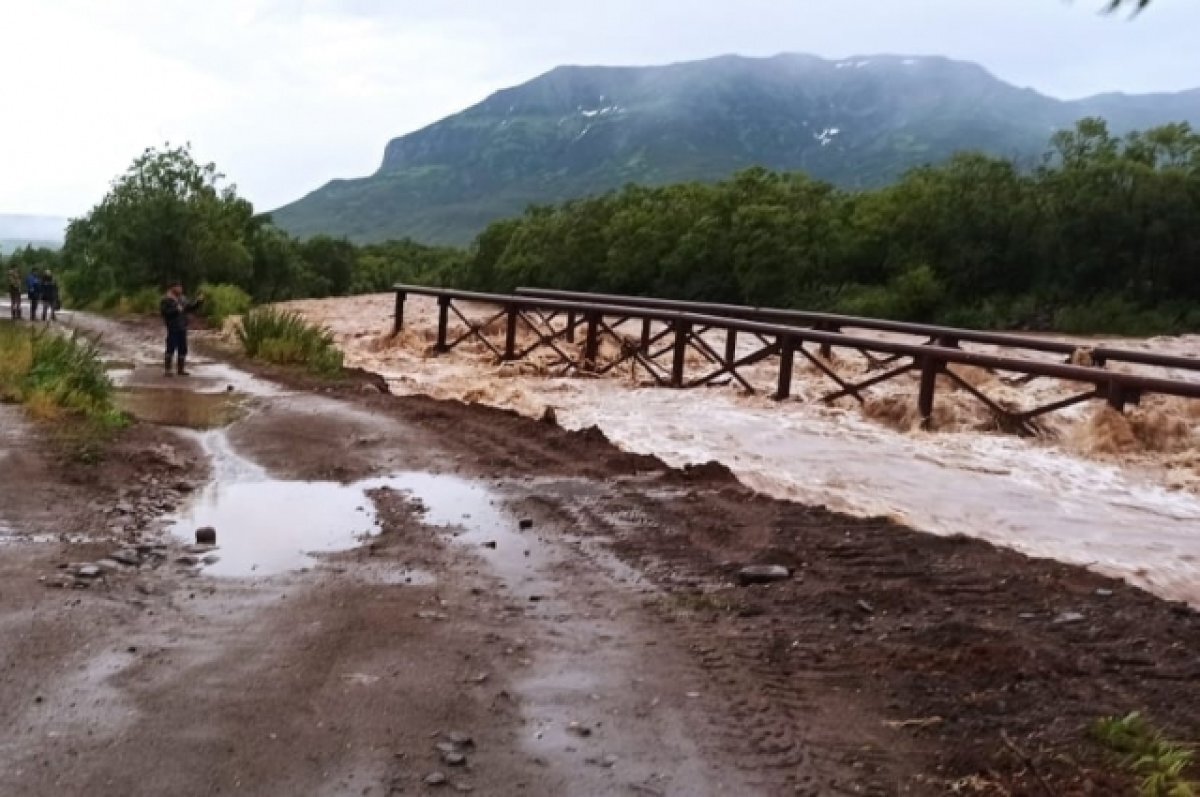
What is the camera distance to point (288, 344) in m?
20.2

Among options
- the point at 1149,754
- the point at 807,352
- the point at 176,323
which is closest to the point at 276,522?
the point at 1149,754

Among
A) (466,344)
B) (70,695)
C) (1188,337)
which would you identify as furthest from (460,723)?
(1188,337)

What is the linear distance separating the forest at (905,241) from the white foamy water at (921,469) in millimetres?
22442

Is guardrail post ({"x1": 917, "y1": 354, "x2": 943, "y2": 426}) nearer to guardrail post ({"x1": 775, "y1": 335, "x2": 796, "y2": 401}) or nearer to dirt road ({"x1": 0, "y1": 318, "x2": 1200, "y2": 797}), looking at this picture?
guardrail post ({"x1": 775, "y1": 335, "x2": 796, "y2": 401})

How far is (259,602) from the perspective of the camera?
6012 millimetres

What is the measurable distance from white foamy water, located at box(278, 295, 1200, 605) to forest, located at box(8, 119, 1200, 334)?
73.6 feet

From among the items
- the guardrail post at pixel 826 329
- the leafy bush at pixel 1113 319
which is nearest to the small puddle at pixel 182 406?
the guardrail post at pixel 826 329

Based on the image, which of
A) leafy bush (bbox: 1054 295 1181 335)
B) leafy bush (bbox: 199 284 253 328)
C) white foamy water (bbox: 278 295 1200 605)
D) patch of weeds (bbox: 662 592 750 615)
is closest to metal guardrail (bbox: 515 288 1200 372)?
white foamy water (bbox: 278 295 1200 605)

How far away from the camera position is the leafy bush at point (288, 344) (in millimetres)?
19625

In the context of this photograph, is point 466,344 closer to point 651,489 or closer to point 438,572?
point 651,489

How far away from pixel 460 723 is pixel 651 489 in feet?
16.8

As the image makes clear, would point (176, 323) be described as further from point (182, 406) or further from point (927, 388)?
point (927, 388)

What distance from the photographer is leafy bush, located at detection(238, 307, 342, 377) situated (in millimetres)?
19625

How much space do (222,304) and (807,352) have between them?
774 inches
